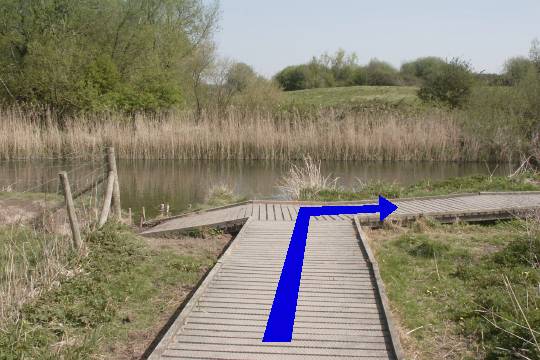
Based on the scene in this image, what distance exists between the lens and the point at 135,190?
13.7 meters

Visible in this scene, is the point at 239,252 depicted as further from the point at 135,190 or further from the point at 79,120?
the point at 79,120

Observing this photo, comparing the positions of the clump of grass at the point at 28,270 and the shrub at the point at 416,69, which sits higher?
the shrub at the point at 416,69

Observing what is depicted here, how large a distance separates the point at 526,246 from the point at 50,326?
5364 millimetres

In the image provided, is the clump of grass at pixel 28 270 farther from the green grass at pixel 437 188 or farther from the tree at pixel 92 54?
the tree at pixel 92 54

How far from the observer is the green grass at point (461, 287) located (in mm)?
4336

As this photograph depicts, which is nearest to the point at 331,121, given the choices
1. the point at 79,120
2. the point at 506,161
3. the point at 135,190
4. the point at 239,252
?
the point at 506,161

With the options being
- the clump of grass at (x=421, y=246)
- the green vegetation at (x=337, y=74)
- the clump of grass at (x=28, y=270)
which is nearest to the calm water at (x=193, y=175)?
the clump of grass at (x=28, y=270)

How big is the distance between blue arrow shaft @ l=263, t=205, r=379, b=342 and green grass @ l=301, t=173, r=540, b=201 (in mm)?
1631

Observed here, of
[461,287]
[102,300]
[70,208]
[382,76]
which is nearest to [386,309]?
[461,287]

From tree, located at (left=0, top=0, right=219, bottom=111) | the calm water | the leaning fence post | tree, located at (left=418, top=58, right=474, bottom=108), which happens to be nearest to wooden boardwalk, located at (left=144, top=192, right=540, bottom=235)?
the leaning fence post

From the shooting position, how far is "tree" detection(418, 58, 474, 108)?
26891 millimetres

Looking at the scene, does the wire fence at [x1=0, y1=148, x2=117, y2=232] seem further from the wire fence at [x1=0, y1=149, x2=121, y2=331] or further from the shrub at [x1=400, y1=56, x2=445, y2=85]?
the shrub at [x1=400, y1=56, x2=445, y2=85]

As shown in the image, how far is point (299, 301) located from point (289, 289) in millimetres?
476

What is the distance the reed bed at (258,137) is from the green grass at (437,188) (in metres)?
5.28
